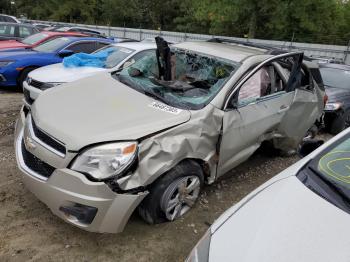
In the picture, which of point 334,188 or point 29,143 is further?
point 29,143

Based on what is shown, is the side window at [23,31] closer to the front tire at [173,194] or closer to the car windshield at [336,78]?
the car windshield at [336,78]

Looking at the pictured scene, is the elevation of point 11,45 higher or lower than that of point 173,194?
higher

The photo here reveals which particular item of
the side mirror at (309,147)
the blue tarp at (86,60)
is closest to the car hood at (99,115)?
the side mirror at (309,147)

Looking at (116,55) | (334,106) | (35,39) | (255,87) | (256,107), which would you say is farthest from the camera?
(35,39)

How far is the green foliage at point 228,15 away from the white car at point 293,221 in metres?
27.0

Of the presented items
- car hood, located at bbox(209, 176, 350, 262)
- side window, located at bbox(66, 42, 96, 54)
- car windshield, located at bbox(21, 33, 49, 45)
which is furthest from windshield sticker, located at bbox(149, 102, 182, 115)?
car windshield, located at bbox(21, 33, 49, 45)

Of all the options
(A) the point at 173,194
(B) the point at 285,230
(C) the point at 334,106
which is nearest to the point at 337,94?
(C) the point at 334,106

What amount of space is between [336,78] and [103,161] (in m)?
6.63

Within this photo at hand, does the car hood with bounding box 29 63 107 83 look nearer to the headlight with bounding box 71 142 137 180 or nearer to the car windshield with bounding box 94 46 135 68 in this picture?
the car windshield with bounding box 94 46 135 68

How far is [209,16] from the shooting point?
3122cm

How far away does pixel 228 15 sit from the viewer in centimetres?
2881

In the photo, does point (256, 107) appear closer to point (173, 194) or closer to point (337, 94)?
point (173, 194)

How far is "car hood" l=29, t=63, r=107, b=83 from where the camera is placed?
18.8ft

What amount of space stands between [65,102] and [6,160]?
1554 mm
